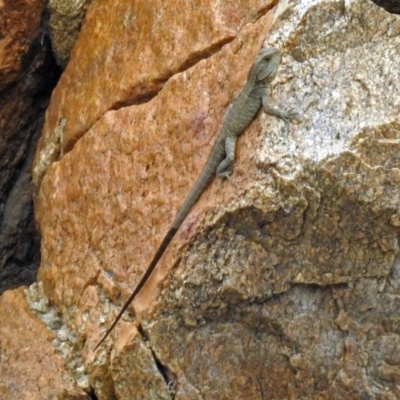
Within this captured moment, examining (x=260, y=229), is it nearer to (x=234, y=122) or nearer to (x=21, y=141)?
(x=234, y=122)

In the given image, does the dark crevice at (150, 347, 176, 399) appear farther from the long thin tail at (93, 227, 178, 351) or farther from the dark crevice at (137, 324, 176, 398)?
the long thin tail at (93, 227, 178, 351)

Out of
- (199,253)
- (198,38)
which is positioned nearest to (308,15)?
(198,38)

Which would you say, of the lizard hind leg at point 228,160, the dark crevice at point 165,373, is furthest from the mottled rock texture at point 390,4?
the dark crevice at point 165,373

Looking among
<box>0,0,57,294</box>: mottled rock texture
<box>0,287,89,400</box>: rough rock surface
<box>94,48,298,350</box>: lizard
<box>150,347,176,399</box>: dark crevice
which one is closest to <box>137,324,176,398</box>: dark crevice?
<box>150,347,176,399</box>: dark crevice

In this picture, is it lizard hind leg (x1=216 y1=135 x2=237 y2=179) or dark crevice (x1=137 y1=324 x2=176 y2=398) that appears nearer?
lizard hind leg (x1=216 y1=135 x2=237 y2=179)

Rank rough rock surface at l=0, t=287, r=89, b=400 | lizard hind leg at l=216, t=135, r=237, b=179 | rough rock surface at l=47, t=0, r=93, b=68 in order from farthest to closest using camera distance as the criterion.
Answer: rough rock surface at l=47, t=0, r=93, b=68, rough rock surface at l=0, t=287, r=89, b=400, lizard hind leg at l=216, t=135, r=237, b=179

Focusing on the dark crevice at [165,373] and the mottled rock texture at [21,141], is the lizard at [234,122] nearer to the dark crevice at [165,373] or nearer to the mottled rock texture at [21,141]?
the dark crevice at [165,373]
